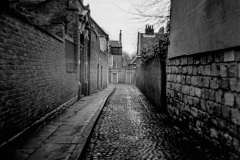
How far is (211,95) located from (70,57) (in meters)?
7.18

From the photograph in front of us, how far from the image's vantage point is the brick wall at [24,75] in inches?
138

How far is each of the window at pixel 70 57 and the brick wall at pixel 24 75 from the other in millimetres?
1908

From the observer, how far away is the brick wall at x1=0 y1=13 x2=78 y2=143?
11.5 feet

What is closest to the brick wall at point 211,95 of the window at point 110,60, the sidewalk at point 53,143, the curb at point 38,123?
the sidewalk at point 53,143

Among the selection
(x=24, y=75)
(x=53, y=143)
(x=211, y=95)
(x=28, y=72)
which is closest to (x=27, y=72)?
(x=28, y=72)

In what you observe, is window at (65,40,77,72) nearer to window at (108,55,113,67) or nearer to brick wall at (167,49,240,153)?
brick wall at (167,49,240,153)

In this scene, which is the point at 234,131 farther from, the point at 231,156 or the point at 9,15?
the point at 9,15

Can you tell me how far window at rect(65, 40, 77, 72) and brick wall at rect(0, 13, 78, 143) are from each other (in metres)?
1.91

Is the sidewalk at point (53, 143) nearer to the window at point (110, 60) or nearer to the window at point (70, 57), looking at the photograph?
the window at point (70, 57)

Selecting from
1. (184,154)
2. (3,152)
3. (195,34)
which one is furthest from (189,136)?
(3,152)

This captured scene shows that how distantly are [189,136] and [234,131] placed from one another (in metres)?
1.80

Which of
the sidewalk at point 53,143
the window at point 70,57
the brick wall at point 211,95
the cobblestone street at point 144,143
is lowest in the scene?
the cobblestone street at point 144,143

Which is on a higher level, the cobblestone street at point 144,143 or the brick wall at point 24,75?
the brick wall at point 24,75

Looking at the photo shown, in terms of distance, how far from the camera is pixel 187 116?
5117mm
